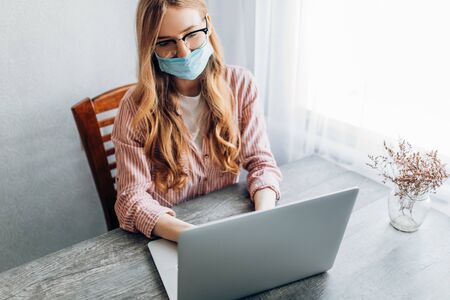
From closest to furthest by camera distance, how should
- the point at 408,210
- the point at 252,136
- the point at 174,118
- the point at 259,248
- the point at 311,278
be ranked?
1. the point at 259,248
2. the point at 311,278
3. the point at 408,210
4. the point at 174,118
5. the point at 252,136

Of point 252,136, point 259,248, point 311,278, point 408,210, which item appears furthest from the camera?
point 252,136

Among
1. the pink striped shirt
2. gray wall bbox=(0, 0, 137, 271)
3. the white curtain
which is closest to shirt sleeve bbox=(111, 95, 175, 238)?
the pink striped shirt

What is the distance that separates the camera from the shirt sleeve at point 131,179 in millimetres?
1008

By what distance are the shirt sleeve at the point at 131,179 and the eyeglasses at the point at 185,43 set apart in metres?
0.19

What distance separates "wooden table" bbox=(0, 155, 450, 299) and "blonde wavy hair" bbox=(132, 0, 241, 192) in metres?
0.14

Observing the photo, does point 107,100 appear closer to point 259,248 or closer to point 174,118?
point 174,118

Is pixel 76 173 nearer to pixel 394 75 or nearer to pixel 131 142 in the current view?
pixel 131 142

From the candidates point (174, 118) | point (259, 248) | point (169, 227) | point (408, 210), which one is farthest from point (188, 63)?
point (408, 210)

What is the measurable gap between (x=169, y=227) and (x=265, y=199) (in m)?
0.28

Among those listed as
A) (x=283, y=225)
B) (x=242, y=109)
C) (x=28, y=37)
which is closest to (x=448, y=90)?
(x=242, y=109)

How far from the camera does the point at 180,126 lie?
1176 millimetres

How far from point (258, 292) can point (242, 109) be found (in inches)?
24.9

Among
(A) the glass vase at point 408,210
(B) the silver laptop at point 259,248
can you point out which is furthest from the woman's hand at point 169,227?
(A) the glass vase at point 408,210

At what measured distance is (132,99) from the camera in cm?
114
